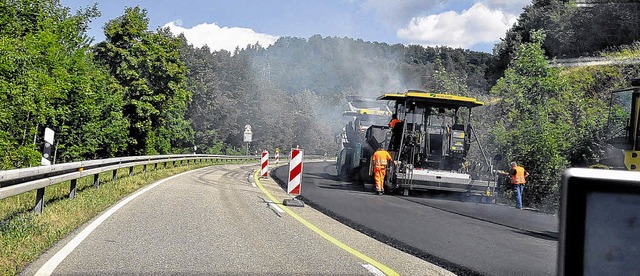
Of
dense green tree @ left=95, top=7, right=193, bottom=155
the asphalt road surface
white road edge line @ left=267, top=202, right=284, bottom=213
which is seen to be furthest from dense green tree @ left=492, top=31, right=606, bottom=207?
dense green tree @ left=95, top=7, right=193, bottom=155

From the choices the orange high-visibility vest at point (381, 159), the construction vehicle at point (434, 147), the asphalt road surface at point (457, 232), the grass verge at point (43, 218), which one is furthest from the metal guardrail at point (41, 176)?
the construction vehicle at point (434, 147)

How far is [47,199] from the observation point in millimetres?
11117

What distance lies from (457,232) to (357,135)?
14.7m

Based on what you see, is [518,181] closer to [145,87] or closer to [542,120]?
[542,120]

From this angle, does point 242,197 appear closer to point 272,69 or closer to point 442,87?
point 442,87

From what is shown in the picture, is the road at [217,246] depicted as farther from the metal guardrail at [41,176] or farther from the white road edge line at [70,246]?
the metal guardrail at [41,176]

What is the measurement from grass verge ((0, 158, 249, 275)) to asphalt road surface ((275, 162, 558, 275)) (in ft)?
14.1

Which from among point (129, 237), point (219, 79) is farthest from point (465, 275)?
point (219, 79)

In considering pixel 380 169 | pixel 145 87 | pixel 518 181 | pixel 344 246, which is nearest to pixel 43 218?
pixel 344 246

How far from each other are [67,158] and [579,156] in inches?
1090

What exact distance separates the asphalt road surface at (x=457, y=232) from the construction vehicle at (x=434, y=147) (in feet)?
5.28

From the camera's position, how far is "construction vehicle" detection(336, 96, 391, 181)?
21.3m

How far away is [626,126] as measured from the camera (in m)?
10.3

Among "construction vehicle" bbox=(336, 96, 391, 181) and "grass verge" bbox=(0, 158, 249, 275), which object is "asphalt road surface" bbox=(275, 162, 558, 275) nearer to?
"grass verge" bbox=(0, 158, 249, 275)
